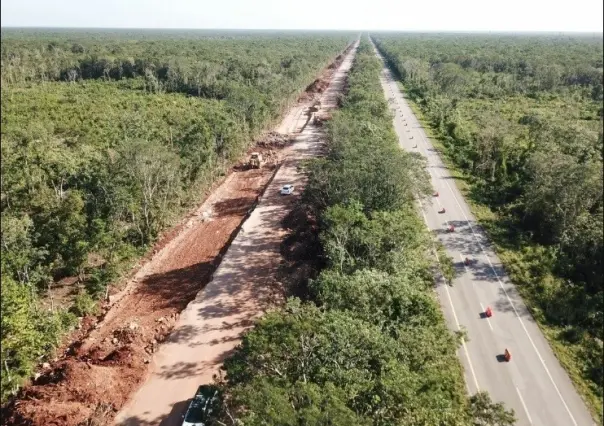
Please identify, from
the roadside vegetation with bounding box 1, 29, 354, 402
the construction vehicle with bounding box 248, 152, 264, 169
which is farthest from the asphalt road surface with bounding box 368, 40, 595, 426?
the construction vehicle with bounding box 248, 152, 264, 169

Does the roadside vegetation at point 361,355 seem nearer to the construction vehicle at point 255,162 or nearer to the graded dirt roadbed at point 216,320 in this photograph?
the graded dirt roadbed at point 216,320

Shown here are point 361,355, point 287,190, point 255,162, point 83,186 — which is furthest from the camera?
point 255,162

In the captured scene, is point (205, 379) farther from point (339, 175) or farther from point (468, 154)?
point (468, 154)

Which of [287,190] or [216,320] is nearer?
[216,320]

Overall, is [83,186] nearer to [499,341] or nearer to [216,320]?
[216,320]

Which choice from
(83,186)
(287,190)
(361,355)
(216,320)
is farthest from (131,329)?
(287,190)

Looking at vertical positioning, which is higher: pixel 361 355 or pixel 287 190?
pixel 361 355

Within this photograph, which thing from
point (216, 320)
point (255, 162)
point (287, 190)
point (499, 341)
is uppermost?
point (255, 162)
